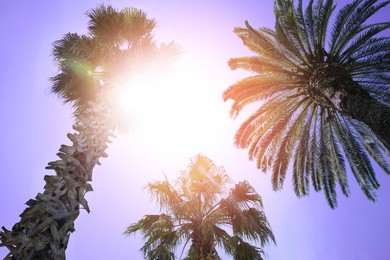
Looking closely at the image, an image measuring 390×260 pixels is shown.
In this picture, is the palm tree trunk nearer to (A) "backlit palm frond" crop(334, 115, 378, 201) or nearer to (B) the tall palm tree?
(B) the tall palm tree

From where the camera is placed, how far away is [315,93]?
9656 mm

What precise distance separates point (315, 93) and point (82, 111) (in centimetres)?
733

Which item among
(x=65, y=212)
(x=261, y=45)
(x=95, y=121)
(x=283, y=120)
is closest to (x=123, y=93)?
(x=95, y=121)

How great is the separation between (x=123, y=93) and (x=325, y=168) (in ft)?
26.6

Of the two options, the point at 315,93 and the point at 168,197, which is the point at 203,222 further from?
the point at 315,93

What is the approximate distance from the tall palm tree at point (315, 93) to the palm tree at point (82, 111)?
3.76 metres

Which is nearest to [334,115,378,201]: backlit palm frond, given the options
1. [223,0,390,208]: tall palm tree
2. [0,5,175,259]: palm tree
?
[223,0,390,208]: tall palm tree

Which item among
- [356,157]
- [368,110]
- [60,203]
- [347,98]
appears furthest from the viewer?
[356,157]

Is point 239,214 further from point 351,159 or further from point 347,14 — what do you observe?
point 347,14

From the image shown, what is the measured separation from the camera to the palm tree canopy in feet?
28.6

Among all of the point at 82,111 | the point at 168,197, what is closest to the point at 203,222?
the point at 168,197

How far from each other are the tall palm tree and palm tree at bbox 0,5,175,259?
148 inches

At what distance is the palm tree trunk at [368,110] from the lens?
275 inches

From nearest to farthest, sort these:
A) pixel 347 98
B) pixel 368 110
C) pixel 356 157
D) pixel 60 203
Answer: pixel 60 203 < pixel 368 110 < pixel 347 98 < pixel 356 157
